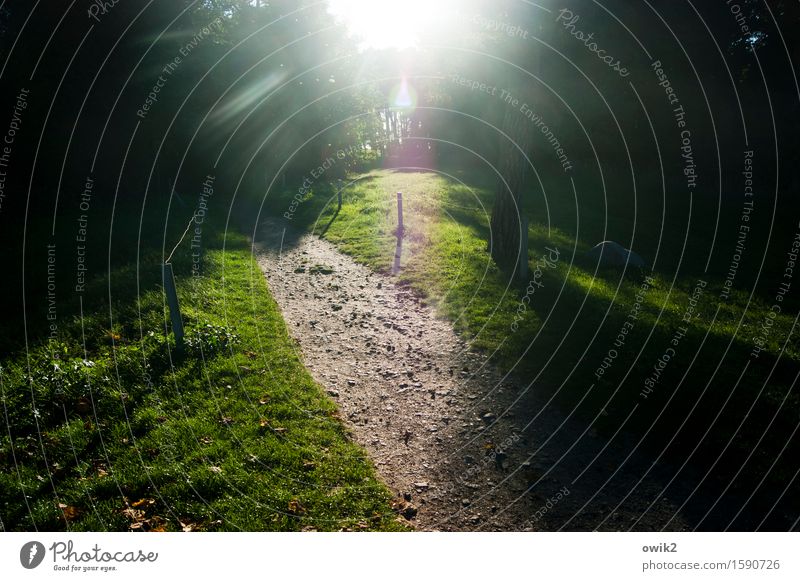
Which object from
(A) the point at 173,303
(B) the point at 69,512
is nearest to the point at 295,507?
(B) the point at 69,512

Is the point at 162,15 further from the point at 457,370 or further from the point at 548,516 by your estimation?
the point at 548,516

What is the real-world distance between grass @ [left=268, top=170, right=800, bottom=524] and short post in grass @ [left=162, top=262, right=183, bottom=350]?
5386mm

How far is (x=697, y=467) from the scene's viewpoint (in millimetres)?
5465

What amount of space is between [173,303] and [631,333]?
8242 mm

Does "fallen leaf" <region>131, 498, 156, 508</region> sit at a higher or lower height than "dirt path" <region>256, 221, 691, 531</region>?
lower

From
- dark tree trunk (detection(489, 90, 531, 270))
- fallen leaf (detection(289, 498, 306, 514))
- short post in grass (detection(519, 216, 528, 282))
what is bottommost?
fallen leaf (detection(289, 498, 306, 514))

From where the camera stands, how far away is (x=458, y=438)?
6.38 m

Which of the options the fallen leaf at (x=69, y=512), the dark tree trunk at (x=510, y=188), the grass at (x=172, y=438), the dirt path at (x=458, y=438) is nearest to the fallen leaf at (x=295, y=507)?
the grass at (x=172, y=438)

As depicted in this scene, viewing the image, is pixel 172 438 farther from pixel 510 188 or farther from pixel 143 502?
pixel 510 188

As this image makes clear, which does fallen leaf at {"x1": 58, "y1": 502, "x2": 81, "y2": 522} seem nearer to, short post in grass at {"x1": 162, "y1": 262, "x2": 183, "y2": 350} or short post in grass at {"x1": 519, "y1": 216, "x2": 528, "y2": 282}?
short post in grass at {"x1": 162, "y1": 262, "x2": 183, "y2": 350}
